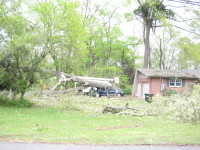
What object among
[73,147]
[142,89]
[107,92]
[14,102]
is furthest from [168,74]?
[73,147]

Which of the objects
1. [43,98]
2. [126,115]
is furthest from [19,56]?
[126,115]

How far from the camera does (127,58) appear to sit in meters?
45.9

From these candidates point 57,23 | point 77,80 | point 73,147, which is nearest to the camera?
point 73,147

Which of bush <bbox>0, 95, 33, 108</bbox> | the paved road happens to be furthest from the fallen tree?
the paved road

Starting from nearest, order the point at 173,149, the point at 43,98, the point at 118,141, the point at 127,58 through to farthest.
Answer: the point at 173,149
the point at 118,141
the point at 43,98
the point at 127,58

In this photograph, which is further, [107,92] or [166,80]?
[166,80]

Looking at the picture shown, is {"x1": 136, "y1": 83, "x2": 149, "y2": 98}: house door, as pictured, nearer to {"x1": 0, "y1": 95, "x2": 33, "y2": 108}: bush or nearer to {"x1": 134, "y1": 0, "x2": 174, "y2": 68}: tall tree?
{"x1": 134, "y1": 0, "x2": 174, "y2": 68}: tall tree

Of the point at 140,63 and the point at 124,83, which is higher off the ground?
the point at 140,63

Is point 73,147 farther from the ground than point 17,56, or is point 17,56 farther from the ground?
point 17,56

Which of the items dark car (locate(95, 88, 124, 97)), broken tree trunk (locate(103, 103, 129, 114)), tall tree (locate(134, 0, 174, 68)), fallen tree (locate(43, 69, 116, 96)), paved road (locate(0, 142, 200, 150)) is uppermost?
tall tree (locate(134, 0, 174, 68))

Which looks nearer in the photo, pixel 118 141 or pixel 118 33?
pixel 118 141

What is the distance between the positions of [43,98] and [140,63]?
40.2 metres

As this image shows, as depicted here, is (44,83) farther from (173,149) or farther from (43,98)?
(173,149)

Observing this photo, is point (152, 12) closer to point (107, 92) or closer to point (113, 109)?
point (107, 92)
